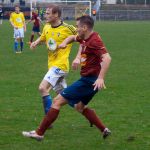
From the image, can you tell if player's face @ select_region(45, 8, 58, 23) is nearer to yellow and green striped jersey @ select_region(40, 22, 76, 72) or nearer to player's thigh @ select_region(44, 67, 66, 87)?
yellow and green striped jersey @ select_region(40, 22, 76, 72)

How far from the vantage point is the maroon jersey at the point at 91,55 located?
8.61m

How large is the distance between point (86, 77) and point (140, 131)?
148cm

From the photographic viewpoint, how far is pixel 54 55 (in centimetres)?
1009

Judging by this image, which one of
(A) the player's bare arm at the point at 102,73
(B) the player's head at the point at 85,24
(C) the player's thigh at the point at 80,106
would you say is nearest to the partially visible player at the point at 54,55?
(C) the player's thigh at the point at 80,106

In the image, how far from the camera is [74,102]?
29.1ft

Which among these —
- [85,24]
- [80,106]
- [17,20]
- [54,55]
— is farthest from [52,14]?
[17,20]

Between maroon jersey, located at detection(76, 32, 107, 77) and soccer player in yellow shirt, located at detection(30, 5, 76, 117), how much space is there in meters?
1.16

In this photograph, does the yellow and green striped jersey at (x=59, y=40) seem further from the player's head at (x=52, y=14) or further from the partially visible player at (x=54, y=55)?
the player's head at (x=52, y=14)

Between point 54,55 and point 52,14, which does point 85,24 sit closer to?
point 52,14

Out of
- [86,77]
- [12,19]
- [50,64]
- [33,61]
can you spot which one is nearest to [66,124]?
[50,64]

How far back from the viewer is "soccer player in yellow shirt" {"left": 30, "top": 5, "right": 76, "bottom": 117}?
32.4ft

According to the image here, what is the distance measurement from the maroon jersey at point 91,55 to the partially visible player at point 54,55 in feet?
3.82

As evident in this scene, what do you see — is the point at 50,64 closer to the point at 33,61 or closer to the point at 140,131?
the point at 140,131

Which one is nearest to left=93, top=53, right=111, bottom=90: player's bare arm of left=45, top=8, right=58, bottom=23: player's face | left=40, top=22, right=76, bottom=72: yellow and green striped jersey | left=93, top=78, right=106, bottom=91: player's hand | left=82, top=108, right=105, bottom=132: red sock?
left=93, top=78, right=106, bottom=91: player's hand
